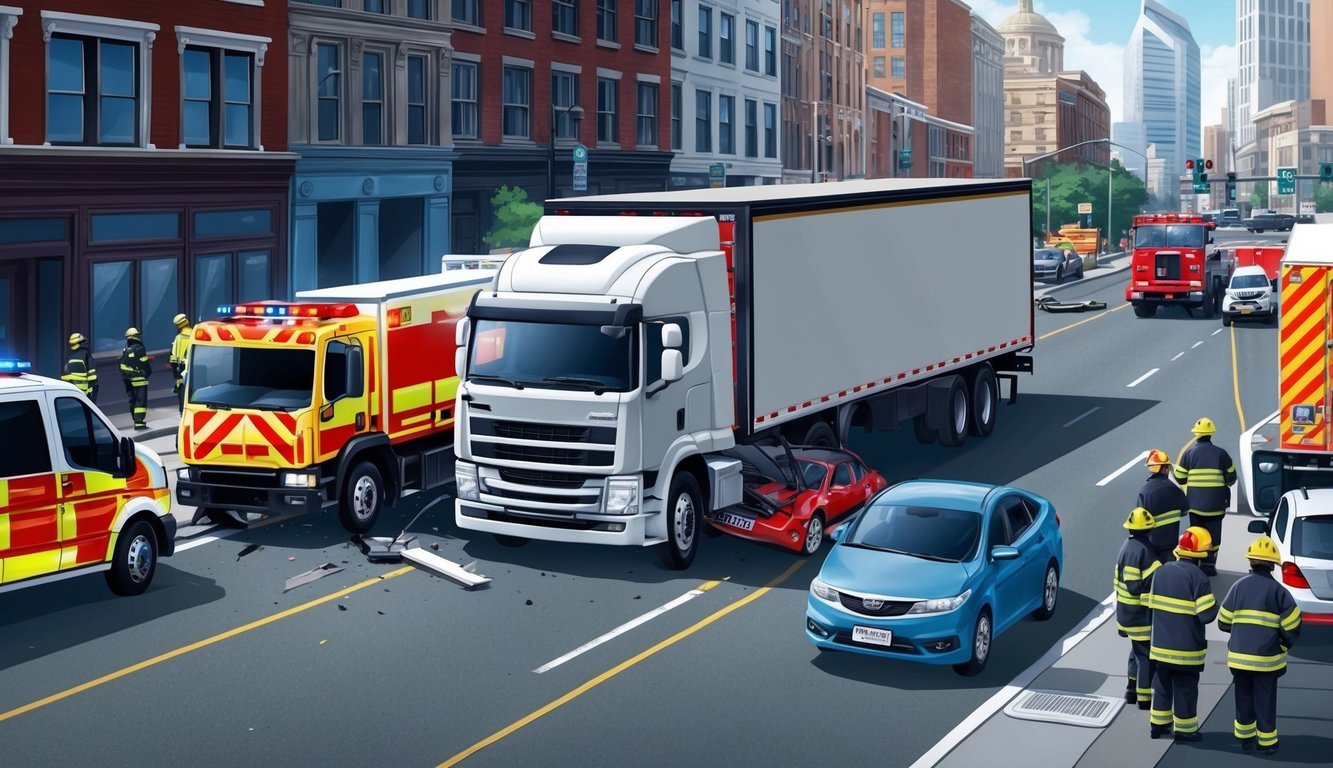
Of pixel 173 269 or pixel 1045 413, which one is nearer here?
pixel 1045 413

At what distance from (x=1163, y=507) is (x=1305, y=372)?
11.1ft

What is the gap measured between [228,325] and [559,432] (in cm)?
540

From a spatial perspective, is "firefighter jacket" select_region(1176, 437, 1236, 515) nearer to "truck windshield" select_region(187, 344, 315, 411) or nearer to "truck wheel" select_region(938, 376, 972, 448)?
"truck wheel" select_region(938, 376, 972, 448)

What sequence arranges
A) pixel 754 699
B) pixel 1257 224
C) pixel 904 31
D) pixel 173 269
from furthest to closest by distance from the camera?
pixel 904 31, pixel 1257 224, pixel 173 269, pixel 754 699

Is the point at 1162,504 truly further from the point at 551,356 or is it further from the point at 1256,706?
the point at 551,356

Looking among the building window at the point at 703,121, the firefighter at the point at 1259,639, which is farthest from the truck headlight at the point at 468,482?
the building window at the point at 703,121

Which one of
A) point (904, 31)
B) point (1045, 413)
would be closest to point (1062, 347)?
point (1045, 413)

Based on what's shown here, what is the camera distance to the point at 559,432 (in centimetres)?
1961

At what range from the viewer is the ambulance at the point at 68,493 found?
17109 millimetres

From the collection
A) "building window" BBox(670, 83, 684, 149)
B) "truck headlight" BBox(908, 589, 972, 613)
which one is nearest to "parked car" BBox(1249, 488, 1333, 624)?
"truck headlight" BBox(908, 589, 972, 613)

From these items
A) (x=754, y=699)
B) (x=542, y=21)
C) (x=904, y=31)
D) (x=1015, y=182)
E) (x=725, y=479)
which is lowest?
(x=754, y=699)

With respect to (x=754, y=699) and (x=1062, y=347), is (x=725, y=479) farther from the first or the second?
(x=1062, y=347)

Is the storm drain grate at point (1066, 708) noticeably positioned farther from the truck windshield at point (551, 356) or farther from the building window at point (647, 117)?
the building window at point (647, 117)

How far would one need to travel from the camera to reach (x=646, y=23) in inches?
2446
